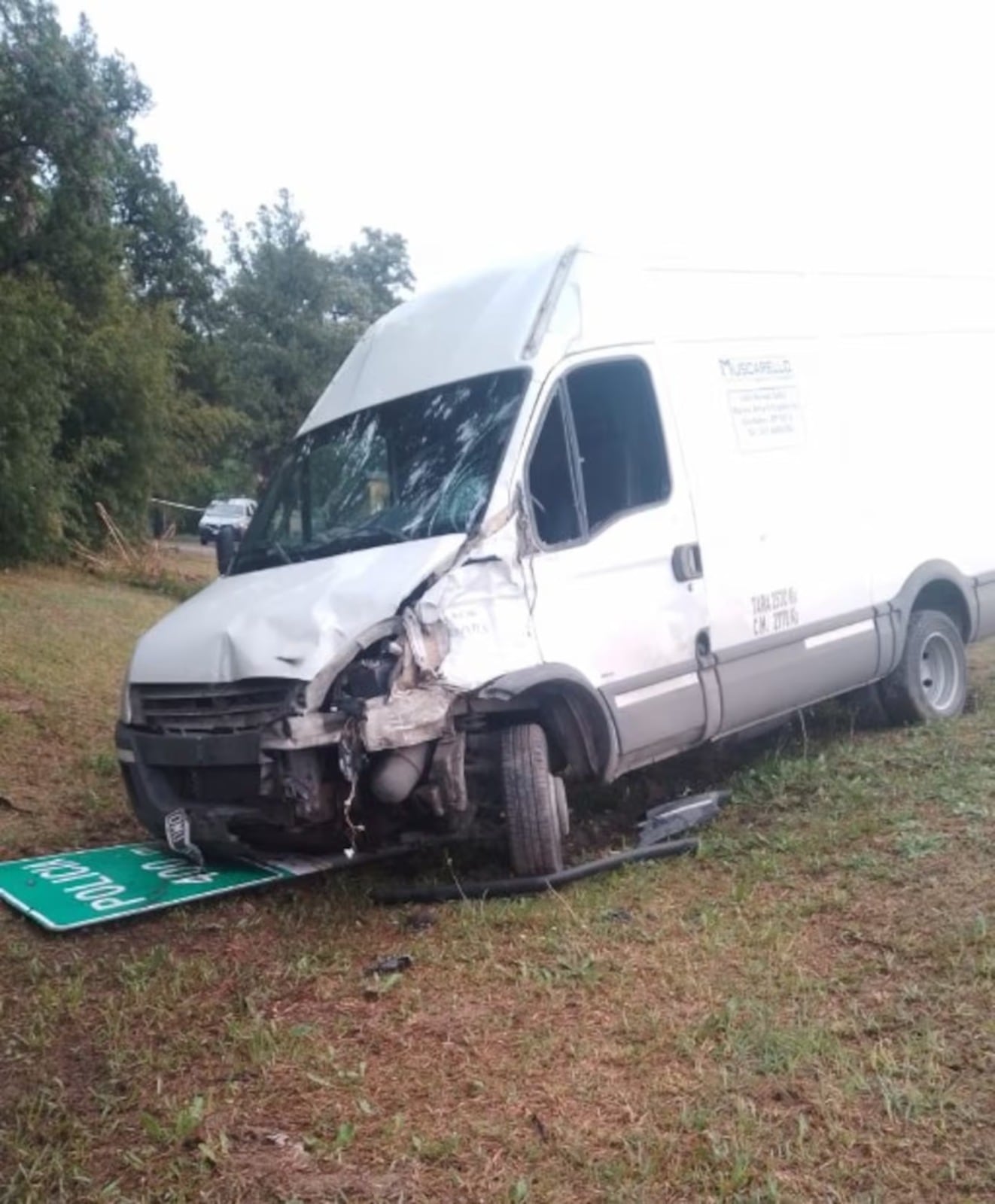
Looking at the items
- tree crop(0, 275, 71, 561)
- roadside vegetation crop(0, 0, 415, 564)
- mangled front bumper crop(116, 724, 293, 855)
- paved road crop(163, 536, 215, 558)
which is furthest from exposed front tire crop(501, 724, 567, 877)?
paved road crop(163, 536, 215, 558)

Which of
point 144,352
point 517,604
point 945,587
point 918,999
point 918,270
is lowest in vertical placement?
point 918,999

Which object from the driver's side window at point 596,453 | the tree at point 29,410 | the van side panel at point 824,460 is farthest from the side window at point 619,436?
the tree at point 29,410

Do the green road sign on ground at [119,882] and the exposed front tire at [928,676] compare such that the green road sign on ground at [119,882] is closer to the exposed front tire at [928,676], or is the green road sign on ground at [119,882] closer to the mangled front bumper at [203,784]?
the mangled front bumper at [203,784]

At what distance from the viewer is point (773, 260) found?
6.51 meters

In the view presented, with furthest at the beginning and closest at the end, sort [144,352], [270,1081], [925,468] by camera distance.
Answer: [144,352] → [925,468] → [270,1081]

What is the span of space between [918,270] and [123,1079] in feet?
21.4

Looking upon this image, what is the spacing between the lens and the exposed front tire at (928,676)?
683 centimetres

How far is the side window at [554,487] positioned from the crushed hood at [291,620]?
20.8 inches

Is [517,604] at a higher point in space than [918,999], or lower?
higher

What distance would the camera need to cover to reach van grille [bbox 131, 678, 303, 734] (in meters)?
4.34

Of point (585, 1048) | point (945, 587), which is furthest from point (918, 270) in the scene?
point (585, 1048)

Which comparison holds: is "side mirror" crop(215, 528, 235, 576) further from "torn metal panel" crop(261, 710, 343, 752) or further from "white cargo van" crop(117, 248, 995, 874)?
"torn metal panel" crop(261, 710, 343, 752)

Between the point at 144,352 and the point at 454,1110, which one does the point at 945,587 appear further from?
the point at 144,352

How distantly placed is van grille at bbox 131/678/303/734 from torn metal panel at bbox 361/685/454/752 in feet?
1.02
